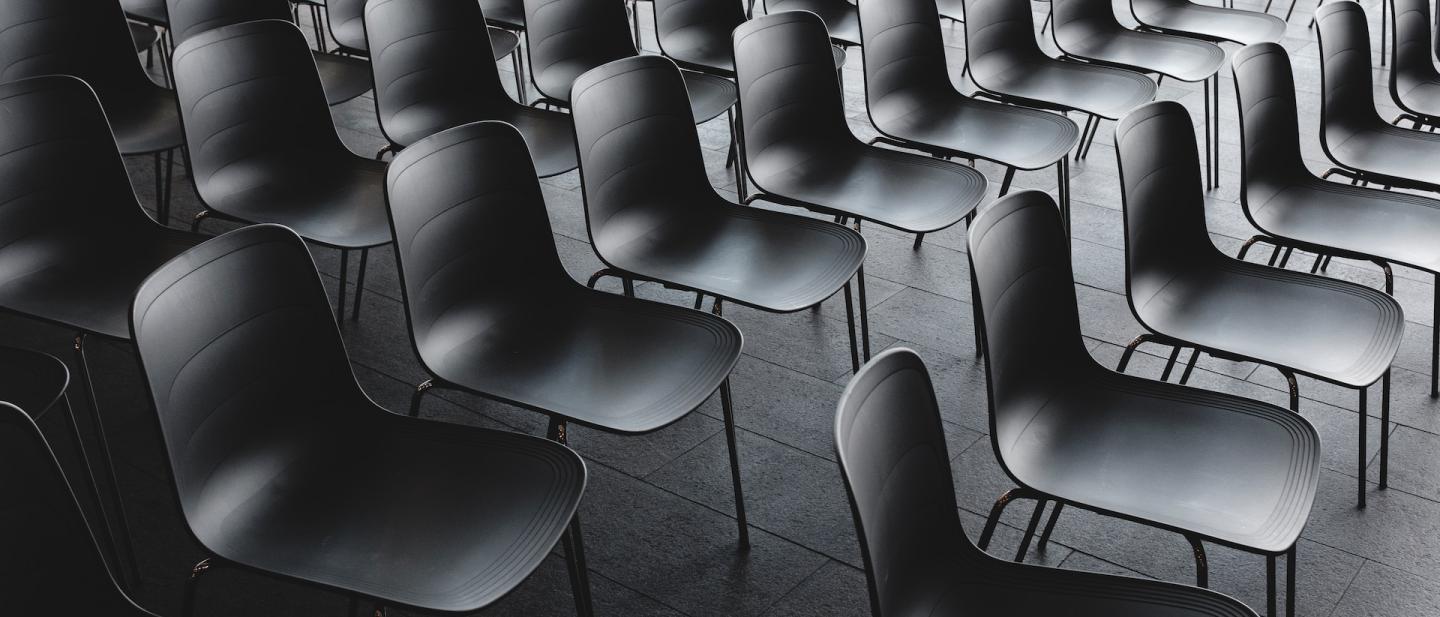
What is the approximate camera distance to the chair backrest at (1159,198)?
9.66 ft

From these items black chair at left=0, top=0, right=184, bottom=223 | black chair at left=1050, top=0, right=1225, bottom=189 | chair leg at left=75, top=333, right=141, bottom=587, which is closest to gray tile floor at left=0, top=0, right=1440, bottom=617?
chair leg at left=75, top=333, right=141, bottom=587

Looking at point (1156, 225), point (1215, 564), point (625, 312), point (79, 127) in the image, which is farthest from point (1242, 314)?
point (79, 127)

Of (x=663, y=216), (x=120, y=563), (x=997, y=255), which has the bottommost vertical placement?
(x=120, y=563)

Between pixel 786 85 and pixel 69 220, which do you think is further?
pixel 786 85

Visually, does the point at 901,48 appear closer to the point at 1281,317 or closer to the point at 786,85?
the point at 786,85

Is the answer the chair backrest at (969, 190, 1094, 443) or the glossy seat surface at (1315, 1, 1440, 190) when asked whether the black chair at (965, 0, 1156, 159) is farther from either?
the chair backrest at (969, 190, 1094, 443)

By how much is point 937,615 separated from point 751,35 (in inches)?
82.3

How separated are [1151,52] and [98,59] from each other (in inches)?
154

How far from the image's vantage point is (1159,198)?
3.05 meters

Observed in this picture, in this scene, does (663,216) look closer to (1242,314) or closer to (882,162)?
(882,162)

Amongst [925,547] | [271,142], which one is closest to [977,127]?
[271,142]

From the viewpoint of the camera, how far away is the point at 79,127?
3.03 m

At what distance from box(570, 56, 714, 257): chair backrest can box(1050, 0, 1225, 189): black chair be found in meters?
2.22

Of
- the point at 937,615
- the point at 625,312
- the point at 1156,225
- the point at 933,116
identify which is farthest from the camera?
the point at 933,116
